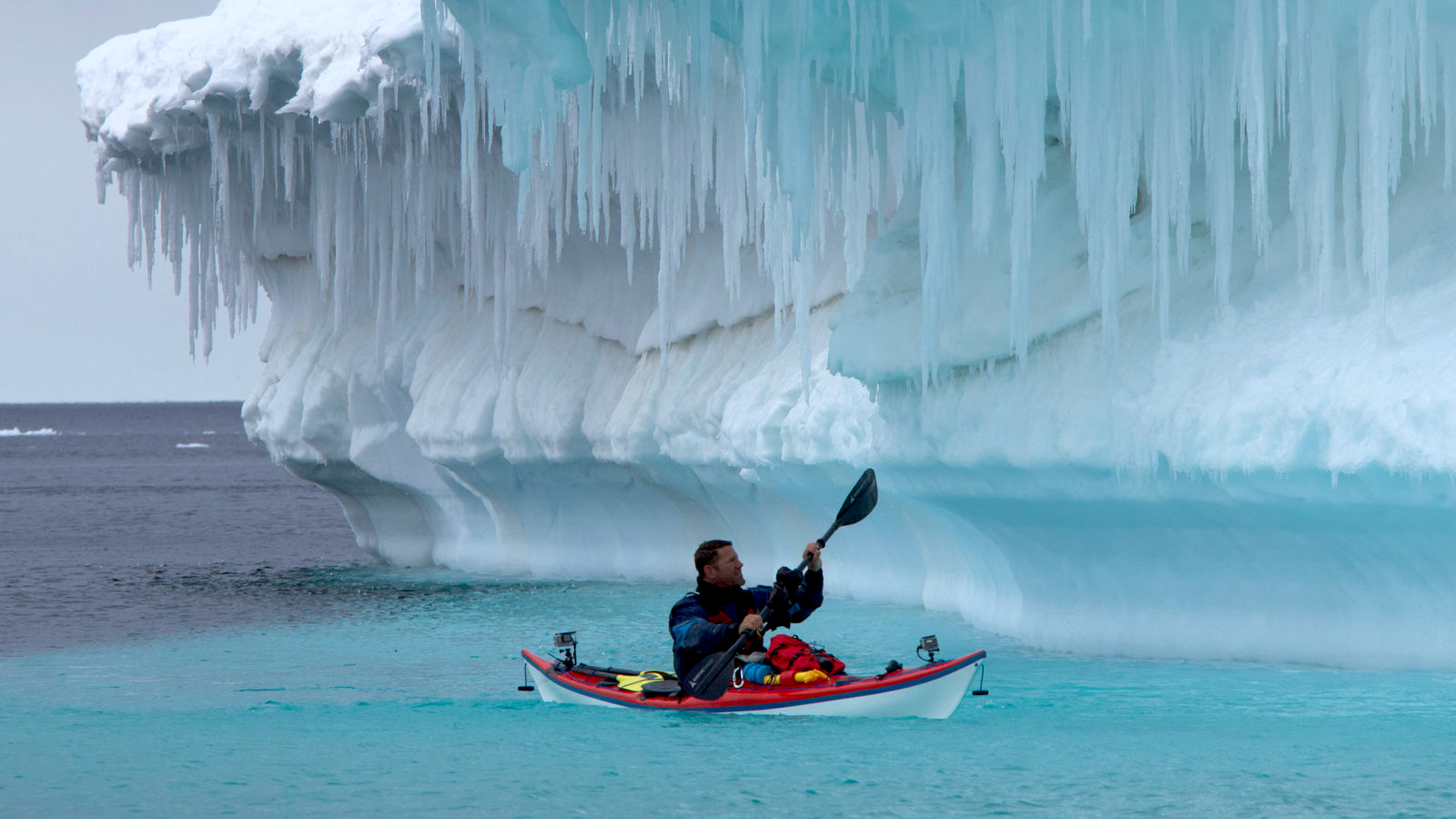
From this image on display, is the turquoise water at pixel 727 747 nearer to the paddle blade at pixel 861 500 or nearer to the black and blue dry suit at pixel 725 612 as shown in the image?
the black and blue dry suit at pixel 725 612

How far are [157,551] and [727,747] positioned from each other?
71.5 ft

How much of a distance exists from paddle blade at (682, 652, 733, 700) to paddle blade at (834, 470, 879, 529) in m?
1.54

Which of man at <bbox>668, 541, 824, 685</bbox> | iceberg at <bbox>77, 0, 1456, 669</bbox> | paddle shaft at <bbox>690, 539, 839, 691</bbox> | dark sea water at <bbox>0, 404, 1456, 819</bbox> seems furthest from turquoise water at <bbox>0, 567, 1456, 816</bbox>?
iceberg at <bbox>77, 0, 1456, 669</bbox>

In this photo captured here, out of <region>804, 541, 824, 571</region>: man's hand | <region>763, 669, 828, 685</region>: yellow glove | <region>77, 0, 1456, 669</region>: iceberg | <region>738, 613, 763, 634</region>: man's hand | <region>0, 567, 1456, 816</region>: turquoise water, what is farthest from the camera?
<region>77, 0, 1456, 669</region>: iceberg

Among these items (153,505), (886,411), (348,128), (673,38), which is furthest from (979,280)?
(153,505)

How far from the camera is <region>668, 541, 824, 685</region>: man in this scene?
8727 mm

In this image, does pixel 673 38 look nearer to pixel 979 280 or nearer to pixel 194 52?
pixel 979 280

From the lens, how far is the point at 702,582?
8969 millimetres

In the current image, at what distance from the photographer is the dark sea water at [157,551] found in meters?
17.1

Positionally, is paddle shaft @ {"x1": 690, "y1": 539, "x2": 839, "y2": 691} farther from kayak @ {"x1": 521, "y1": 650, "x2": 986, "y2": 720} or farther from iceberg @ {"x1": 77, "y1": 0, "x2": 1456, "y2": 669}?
iceberg @ {"x1": 77, "y1": 0, "x2": 1456, "y2": 669}

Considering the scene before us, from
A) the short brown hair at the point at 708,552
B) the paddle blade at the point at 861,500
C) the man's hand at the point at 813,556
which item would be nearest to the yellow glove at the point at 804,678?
the man's hand at the point at 813,556

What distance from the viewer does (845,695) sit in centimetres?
866

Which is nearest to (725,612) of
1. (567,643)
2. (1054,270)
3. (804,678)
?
(804,678)

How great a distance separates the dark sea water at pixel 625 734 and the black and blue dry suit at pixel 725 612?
491 millimetres
